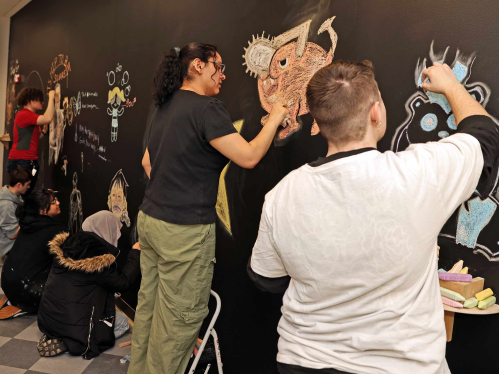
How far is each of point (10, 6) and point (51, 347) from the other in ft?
17.6

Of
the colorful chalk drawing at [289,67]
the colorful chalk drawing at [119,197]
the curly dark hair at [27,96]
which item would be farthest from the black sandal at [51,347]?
the curly dark hair at [27,96]

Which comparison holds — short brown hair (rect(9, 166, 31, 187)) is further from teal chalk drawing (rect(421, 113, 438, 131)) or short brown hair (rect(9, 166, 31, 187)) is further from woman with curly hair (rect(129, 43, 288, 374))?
teal chalk drawing (rect(421, 113, 438, 131))

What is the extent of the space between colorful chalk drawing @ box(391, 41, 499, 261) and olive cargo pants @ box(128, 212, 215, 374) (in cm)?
97

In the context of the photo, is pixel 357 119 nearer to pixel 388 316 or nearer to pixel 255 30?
pixel 388 316

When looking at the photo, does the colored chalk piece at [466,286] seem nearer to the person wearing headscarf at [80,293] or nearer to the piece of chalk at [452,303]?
the piece of chalk at [452,303]

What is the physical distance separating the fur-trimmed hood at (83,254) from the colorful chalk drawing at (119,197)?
2.33 feet

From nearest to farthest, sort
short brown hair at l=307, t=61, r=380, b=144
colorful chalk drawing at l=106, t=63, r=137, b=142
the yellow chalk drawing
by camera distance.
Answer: short brown hair at l=307, t=61, r=380, b=144
the yellow chalk drawing
colorful chalk drawing at l=106, t=63, r=137, b=142

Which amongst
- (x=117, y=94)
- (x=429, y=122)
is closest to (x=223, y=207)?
(x=429, y=122)

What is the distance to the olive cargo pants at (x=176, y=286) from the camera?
1.95 meters

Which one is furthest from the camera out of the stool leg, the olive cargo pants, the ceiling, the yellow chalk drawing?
the ceiling

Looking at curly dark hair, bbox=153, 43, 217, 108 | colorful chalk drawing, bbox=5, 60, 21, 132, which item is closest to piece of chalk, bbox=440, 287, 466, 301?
curly dark hair, bbox=153, 43, 217, 108

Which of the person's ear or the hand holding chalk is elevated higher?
the hand holding chalk

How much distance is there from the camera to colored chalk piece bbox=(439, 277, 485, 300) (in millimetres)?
1372

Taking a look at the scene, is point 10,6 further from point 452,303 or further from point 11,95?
point 452,303
